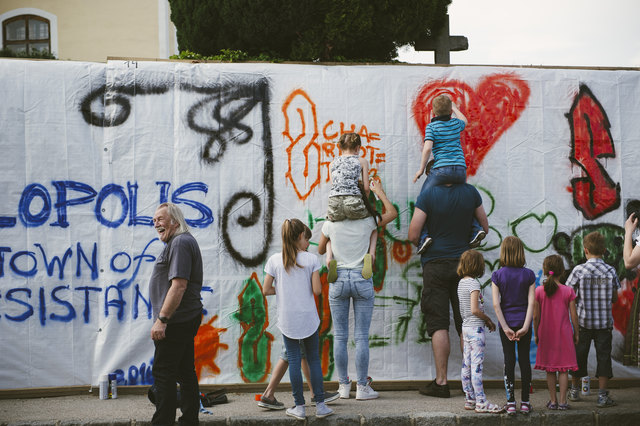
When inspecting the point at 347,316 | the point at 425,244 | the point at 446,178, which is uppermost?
the point at 446,178

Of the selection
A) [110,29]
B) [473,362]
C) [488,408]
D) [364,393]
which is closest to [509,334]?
[473,362]

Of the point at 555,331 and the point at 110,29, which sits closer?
the point at 555,331

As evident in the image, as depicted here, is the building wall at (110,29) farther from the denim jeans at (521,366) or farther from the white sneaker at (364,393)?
the denim jeans at (521,366)

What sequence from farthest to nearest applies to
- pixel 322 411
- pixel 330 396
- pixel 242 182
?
1. pixel 242 182
2. pixel 330 396
3. pixel 322 411

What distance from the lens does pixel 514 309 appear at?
6203 millimetres

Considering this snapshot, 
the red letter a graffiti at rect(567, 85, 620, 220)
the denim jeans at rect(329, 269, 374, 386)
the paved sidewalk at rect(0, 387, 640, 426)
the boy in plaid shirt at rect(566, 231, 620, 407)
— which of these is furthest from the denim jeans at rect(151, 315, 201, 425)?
the red letter a graffiti at rect(567, 85, 620, 220)

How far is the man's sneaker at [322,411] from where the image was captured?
233 inches

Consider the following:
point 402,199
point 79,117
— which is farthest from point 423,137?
point 79,117

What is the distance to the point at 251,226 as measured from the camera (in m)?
7.19

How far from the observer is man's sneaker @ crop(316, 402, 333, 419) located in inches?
233

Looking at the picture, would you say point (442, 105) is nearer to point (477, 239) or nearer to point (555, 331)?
point (477, 239)

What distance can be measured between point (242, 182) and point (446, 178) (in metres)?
1.92

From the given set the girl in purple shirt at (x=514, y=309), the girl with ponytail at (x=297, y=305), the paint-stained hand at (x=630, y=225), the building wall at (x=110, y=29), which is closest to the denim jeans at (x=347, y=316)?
the girl with ponytail at (x=297, y=305)

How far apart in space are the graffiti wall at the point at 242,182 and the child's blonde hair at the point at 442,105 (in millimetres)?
441
